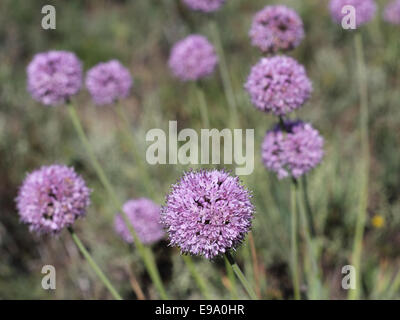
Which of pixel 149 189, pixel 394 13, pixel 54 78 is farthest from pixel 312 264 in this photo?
pixel 394 13

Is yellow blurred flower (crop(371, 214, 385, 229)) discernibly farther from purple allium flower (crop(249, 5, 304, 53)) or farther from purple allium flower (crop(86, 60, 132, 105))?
purple allium flower (crop(86, 60, 132, 105))

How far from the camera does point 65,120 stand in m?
6.05

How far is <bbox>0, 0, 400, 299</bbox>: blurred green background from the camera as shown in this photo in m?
3.66

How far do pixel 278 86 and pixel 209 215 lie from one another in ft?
3.40

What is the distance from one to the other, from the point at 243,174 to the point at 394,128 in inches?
95.7

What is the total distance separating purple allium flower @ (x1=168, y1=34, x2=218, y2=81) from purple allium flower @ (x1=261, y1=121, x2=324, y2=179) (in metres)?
1.44

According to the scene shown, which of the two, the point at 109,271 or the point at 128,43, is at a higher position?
the point at 128,43

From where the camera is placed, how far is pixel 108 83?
3.54 metres

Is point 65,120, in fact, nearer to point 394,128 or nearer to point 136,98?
point 136,98

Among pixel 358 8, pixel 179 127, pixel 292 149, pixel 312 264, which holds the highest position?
pixel 358 8

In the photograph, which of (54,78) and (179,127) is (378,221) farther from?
(54,78)

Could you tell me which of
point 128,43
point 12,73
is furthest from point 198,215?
point 128,43

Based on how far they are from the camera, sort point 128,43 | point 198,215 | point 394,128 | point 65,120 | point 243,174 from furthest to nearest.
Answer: point 128,43 → point 65,120 → point 394,128 → point 243,174 → point 198,215

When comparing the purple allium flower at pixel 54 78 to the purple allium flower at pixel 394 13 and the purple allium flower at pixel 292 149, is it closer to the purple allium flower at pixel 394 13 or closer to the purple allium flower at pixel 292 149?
the purple allium flower at pixel 292 149
